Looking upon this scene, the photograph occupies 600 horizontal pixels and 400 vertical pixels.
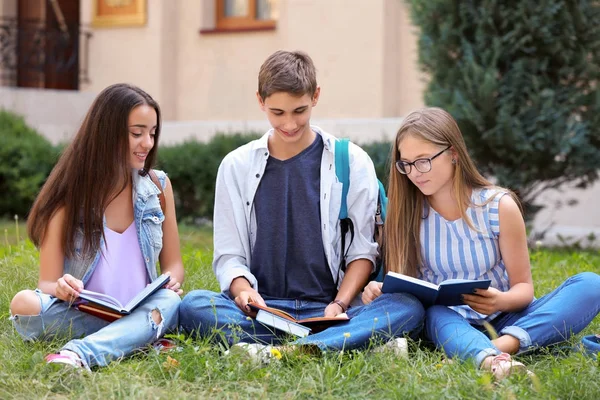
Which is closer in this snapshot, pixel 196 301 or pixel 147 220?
pixel 196 301

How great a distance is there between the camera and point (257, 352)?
3559mm

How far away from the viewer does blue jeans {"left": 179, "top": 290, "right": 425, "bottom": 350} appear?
3715 mm

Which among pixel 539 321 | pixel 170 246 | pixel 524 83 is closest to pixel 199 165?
pixel 524 83

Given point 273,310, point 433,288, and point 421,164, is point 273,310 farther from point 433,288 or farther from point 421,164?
point 421,164

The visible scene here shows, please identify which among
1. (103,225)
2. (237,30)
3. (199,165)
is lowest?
(199,165)

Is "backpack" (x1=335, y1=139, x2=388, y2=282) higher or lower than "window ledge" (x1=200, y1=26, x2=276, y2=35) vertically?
lower

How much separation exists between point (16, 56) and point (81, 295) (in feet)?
34.4

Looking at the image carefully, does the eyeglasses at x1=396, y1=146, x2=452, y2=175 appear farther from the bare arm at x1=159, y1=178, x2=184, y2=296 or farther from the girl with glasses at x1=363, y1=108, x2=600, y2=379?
the bare arm at x1=159, y1=178, x2=184, y2=296

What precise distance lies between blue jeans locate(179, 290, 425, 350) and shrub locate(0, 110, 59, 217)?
6.71 m

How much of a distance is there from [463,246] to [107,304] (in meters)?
1.55

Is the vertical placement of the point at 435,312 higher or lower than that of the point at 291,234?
lower

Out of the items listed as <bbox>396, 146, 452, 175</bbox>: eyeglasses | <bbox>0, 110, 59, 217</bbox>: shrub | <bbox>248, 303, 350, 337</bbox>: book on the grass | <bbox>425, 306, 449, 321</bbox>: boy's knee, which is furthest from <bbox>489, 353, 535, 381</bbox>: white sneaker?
<bbox>0, 110, 59, 217</bbox>: shrub

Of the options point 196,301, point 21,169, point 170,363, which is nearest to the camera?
point 170,363

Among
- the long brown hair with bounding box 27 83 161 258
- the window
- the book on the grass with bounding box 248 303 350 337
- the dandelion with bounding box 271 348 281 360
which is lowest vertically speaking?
the dandelion with bounding box 271 348 281 360
